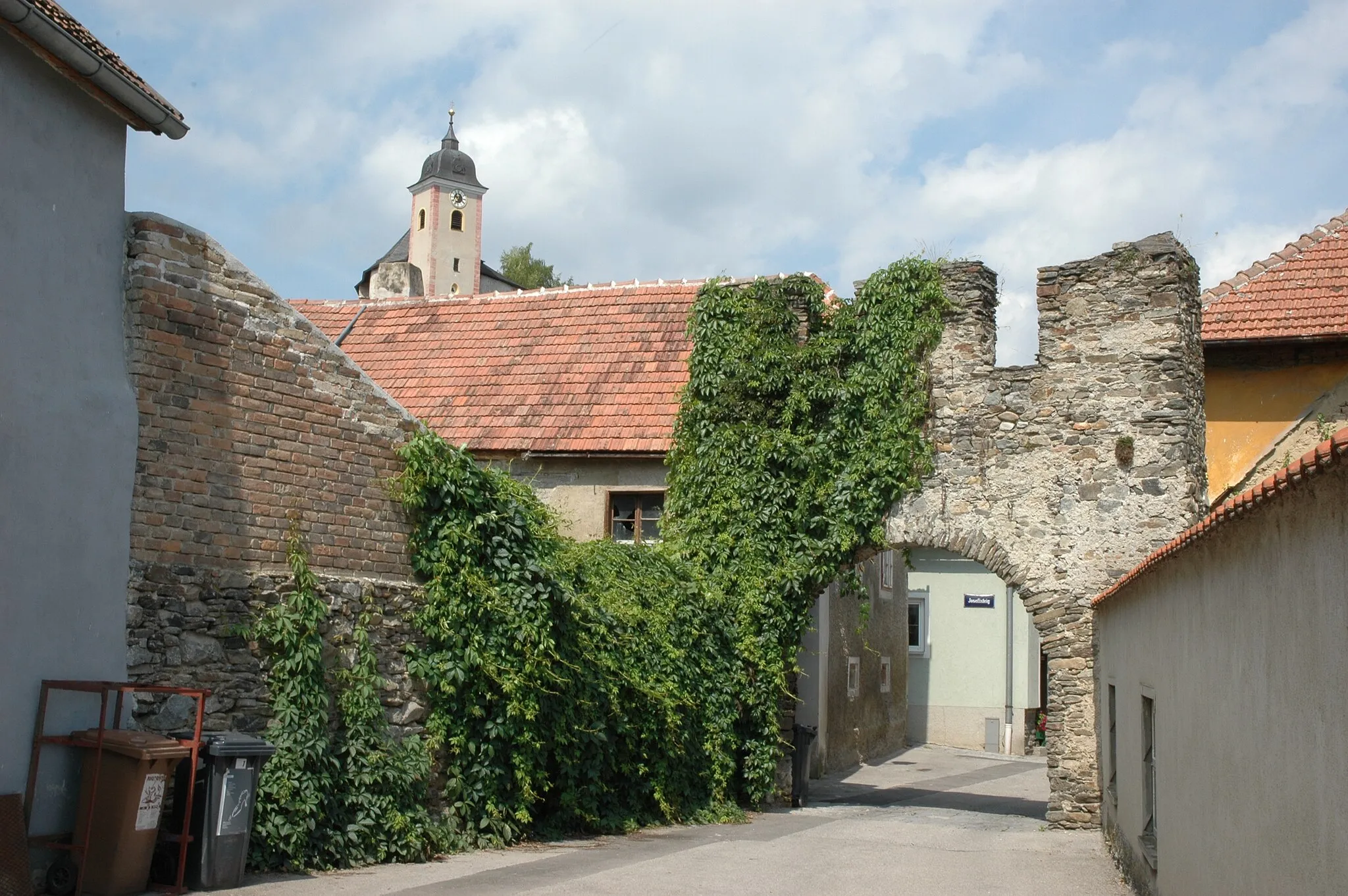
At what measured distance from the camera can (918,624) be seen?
34.5 meters

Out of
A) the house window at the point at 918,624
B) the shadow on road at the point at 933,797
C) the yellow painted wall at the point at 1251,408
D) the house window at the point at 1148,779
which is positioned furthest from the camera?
the house window at the point at 918,624

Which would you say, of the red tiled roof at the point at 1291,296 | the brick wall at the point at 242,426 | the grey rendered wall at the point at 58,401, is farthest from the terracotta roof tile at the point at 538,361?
the grey rendered wall at the point at 58,401

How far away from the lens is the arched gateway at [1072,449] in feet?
53.9

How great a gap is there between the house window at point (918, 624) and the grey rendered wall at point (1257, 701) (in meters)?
24.3

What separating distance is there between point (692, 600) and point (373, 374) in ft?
Result: 27.1

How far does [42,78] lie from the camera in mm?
9328

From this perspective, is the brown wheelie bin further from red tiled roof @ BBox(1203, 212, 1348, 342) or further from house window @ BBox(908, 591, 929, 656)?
house window @ BBox(908, 591, 929, 656)

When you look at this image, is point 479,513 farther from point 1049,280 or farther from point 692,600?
point 1049,280

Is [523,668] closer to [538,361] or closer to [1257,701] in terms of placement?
[1257,701]

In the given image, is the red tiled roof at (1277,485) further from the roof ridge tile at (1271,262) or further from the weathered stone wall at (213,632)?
the roof ridge tile at (1271,262)

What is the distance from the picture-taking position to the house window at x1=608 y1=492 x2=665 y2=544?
19531mm

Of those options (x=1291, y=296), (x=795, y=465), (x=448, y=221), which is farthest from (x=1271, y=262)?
(x=448, y=221)

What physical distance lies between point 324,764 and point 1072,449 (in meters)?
10.3

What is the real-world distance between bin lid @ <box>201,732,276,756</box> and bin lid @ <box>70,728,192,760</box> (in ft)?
Result: 1.09
